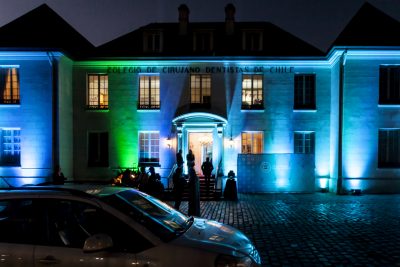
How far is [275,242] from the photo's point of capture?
8.82 m

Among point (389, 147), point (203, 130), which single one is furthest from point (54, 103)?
point (389, 147)

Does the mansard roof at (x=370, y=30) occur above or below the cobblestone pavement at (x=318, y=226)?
above

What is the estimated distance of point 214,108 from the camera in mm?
21141

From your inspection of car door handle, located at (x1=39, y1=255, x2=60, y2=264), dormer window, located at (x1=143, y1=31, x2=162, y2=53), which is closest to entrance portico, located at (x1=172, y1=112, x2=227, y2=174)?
dormer window, located at (x1=143, y1=31, x2=162, y2=53)

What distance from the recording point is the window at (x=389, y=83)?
19.6 metres

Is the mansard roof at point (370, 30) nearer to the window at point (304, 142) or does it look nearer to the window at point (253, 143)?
the window at point (304, 142)

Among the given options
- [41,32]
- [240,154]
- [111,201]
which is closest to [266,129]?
[240,154]

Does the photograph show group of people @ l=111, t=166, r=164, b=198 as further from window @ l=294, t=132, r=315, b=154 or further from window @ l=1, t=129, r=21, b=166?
window @ l=294, t=132, r=315, b=154

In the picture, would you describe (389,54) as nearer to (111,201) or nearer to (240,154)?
(240,154)

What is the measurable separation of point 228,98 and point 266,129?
113 inches

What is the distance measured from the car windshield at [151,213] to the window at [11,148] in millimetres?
17045

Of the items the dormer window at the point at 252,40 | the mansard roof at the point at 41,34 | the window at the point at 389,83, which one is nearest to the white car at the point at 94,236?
the mansard roof at the point at 41,34

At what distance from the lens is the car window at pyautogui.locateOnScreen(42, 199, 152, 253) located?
158 inches

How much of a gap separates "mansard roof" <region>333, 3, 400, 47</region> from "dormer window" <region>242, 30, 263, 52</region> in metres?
4.30
